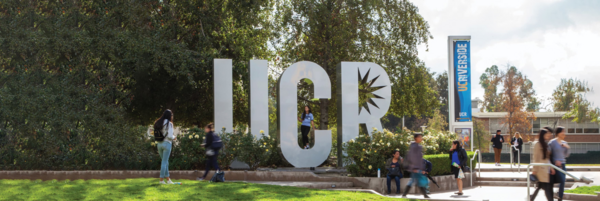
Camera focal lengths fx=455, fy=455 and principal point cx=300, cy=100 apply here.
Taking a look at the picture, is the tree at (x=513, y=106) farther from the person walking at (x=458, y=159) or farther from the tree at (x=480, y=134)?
the person walking at (x=458, y=159)

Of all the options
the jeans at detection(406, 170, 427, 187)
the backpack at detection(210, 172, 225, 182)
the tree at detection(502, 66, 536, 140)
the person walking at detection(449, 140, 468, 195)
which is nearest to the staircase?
the person walking at detection(449, 140, 468, 195)

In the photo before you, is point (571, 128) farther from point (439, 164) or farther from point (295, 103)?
point (295, 103)

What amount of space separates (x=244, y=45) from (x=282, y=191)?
38.7 ft

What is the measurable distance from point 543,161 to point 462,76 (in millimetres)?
11921

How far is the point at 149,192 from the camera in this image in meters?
8.58

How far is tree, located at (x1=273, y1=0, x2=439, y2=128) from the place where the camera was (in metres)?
21.9

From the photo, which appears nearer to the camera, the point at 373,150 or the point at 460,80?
the point at 373,150

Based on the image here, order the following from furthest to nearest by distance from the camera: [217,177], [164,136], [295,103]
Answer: [295,103] → [217,177] → [164,136]

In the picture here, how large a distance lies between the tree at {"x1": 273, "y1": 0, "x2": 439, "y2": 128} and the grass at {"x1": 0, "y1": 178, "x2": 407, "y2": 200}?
1270 centimetres

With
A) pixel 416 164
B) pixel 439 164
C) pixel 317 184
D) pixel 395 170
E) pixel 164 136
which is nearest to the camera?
pixel 416 164

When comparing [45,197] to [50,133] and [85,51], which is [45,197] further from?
[85,51]

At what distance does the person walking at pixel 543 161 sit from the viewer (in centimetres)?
788

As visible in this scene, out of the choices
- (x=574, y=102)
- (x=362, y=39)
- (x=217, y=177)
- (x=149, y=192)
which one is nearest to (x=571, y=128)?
(x=574, y=102)

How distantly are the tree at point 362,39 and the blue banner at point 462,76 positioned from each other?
3.26m
